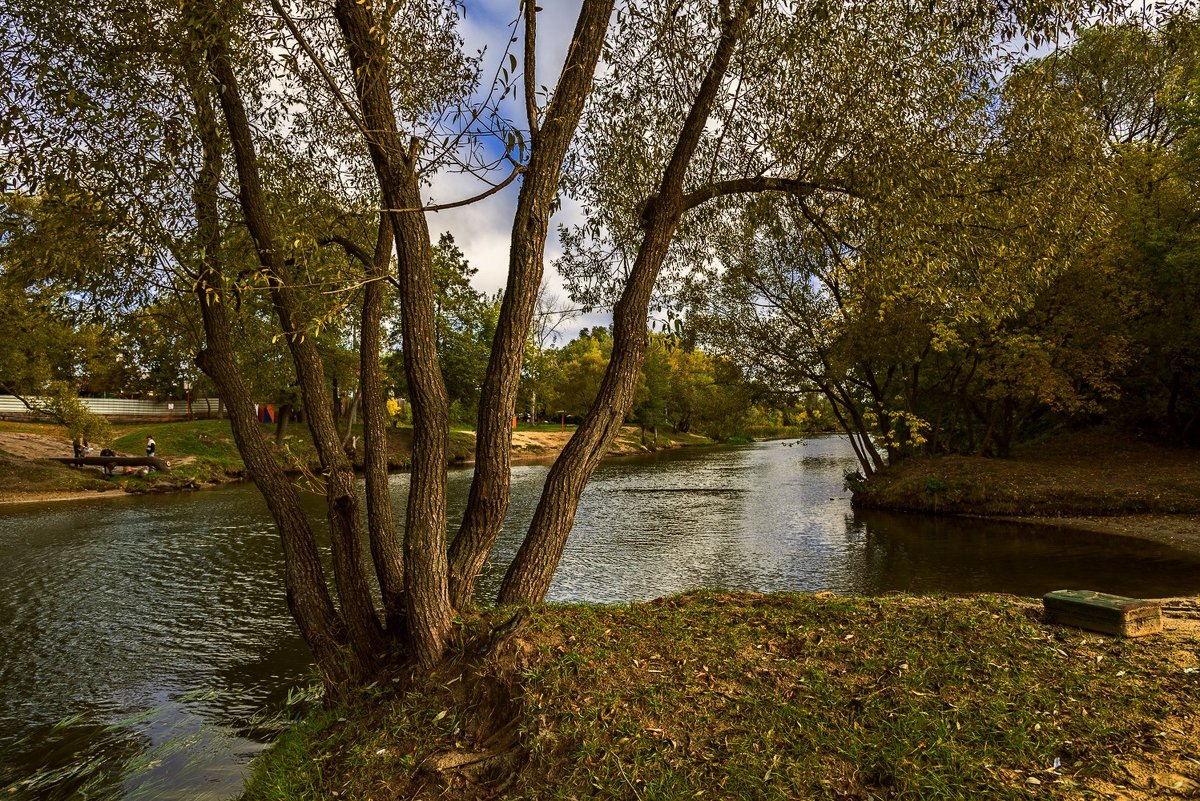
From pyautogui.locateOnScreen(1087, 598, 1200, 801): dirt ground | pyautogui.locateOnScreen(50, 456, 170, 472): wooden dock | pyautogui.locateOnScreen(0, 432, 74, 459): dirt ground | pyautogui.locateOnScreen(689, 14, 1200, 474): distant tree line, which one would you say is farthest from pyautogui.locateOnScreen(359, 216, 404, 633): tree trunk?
pyautogui.locateOnScreen(0, 432, 74, 459): dirt ground

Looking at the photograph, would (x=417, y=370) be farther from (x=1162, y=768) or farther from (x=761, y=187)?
(x=1162, y=768)

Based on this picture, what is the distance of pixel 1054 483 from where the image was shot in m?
20.4

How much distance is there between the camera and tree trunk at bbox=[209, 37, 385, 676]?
607 cm

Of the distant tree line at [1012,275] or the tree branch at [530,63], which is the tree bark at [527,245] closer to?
the tree branch at [530,63]

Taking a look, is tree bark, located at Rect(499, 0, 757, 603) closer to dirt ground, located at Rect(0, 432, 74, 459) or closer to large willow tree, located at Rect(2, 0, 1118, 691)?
large willow tree, located at Rect(2, 0, 1118, 691)

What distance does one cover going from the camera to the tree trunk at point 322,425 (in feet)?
19.9

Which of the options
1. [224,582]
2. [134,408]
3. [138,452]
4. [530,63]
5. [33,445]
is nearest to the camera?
[530,63]

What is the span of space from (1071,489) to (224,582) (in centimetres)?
2227

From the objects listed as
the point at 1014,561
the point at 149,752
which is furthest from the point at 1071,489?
the point at 149,752

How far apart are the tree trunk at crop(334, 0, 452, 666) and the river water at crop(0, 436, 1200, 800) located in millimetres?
2414

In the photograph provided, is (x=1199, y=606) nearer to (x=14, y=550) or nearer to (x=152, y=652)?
(x=152, y=652)

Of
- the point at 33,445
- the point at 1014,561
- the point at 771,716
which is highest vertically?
the point at 33,445

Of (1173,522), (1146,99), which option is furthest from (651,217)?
(1146,99)

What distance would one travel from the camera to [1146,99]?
27.2 m
